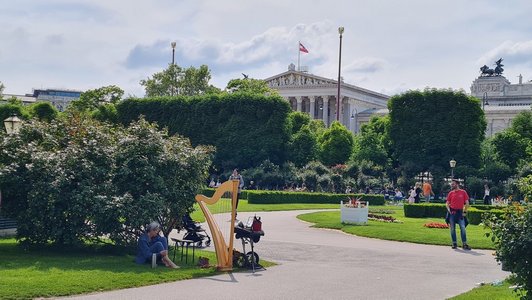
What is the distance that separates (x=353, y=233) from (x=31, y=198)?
12.0m

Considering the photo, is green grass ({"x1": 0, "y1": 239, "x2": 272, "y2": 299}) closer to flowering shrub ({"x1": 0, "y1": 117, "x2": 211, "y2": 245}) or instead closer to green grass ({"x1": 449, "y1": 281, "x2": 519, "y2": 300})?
flowering shrub ({"x1": 0, "y1": 117, "x2": 211, "y2": 245})

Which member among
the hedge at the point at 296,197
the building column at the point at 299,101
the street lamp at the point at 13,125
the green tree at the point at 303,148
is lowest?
the hedge at the point at 296,197


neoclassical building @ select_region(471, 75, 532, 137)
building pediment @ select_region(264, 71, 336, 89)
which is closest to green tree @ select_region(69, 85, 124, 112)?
building pediment @ select_region(264, 71, 336, 89)

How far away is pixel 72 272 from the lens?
541 inches

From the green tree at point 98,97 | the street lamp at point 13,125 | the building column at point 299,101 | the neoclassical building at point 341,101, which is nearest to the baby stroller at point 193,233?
the street lamp at point 13,125

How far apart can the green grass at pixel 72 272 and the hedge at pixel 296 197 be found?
2462 cm

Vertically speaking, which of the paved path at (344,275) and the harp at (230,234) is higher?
the harp at (230,234)

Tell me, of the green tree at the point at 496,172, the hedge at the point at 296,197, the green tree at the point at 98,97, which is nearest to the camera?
the hedge at the point at 296,197

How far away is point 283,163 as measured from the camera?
210ft

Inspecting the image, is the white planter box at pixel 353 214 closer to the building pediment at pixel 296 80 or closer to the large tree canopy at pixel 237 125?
the large tree canopy at pixel 237 125

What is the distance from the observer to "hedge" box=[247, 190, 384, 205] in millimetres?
42169

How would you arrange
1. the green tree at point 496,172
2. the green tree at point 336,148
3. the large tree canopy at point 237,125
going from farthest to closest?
the green tree at point 336,148 < the large tree canopy at point 237,125 < the green tree at point 496,172

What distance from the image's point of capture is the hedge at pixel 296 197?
42.2 meters

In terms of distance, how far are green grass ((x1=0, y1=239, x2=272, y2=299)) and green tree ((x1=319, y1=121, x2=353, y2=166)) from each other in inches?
2253
